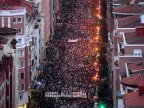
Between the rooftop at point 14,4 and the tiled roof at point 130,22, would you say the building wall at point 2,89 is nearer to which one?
the tiled roof at point 130,22

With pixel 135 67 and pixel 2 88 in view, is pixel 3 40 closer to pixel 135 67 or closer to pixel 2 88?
pixel 2 88

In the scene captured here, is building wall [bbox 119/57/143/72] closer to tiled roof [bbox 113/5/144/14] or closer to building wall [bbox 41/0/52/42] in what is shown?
tiled roof [bbox 113/5/144/14]

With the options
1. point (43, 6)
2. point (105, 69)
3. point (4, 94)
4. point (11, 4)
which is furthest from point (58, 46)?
point (4, 94)

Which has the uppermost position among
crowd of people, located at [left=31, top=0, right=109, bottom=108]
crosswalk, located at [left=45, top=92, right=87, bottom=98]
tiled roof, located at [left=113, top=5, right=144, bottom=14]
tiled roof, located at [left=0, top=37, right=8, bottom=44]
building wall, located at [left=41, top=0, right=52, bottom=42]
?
tiled roof, located at [left=113, top=5, right=144, bottom=14]

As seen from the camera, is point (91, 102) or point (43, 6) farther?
point (43, 6)

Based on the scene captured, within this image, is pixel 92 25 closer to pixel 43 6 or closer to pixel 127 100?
pixel 43 6

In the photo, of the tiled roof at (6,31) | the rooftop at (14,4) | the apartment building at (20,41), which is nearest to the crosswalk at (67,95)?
the apartment building at (20,41)

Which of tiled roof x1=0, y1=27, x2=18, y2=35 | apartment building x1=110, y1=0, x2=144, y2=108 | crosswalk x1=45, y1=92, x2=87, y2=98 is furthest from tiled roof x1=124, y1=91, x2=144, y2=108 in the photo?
crosswalk x1=45, y1=92, x2=87, y2=98
